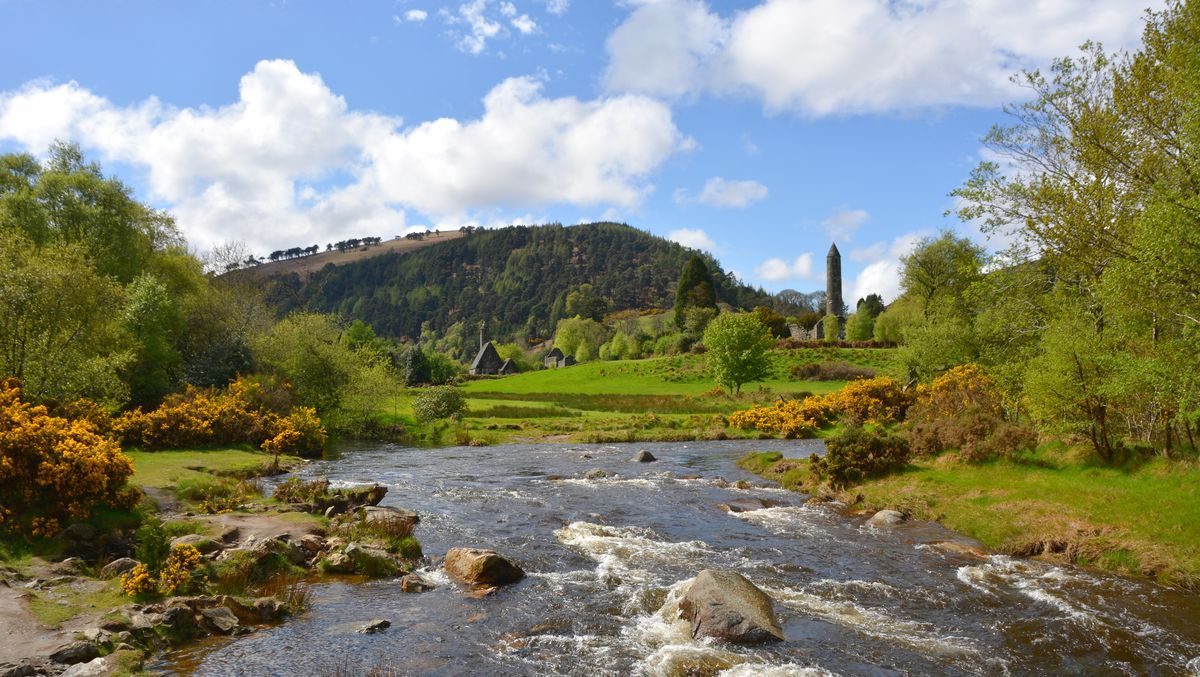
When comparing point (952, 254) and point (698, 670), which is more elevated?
point (952, 254)

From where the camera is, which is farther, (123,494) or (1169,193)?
(123,494)

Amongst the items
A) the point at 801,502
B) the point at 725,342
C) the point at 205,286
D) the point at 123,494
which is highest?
the point at 205,286

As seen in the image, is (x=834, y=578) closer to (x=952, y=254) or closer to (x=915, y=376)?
(x=915, y=376)

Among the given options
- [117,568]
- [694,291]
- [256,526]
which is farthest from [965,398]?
[694,291]

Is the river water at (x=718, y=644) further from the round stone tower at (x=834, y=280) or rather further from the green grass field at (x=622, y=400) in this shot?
the round stone tower at (x=834, y=280)

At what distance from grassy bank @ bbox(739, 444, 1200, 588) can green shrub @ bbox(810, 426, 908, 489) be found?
657mm

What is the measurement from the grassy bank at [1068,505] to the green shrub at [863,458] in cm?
66

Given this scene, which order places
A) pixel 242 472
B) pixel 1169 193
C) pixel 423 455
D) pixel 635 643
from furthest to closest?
1. pixel 423 455
2. pixel 242 472
3. pixel 1169 193
4. pixel 635 643

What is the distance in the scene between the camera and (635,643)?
12.1 m

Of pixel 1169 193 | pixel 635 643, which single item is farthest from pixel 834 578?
pixel 1169 193

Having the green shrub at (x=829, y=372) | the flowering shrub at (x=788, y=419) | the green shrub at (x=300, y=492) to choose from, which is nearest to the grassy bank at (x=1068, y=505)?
the green shrub at (x=300, y=492)

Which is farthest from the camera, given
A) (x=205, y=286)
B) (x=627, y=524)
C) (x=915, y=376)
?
(x=205, y=286)

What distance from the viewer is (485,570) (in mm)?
15680

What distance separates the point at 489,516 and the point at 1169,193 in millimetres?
21020
